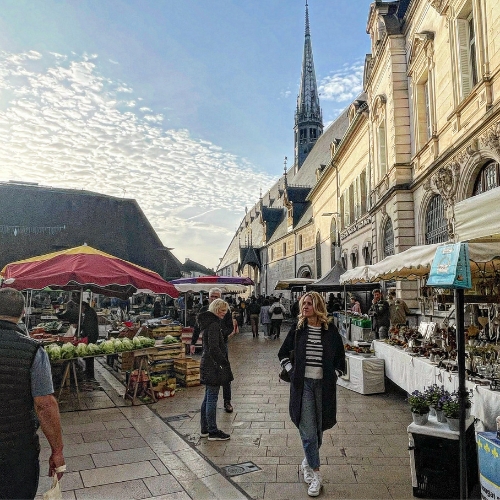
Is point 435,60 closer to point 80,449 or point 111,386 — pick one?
point 111,386

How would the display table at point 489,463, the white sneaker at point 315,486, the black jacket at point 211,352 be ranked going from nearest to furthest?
1. the display table at point 489,463
2. the white sneaker at point 315,486
3. the black jacket at point 211,352

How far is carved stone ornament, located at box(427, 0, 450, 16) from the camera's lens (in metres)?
12.3

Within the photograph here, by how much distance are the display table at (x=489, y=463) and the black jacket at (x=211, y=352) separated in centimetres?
301

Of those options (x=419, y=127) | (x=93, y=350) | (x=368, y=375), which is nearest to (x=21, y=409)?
(x=93, y=350)

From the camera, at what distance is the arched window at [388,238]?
58.0 feet

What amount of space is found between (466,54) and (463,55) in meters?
0.08

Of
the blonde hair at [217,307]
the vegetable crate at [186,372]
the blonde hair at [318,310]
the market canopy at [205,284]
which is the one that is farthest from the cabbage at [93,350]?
the market canopy at [205,284]

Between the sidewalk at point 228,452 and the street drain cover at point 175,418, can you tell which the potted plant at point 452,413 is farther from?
the street drain cover at point 175,418

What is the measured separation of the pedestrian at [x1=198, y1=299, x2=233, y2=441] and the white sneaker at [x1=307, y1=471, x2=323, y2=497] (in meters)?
1.83

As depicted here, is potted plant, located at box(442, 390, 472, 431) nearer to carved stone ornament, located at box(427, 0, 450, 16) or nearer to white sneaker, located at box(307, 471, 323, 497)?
white sneaker, located at box(307, 471, 323, 497)

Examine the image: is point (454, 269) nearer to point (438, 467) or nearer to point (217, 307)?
point (438, 467)

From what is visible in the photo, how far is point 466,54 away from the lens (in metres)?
11.8

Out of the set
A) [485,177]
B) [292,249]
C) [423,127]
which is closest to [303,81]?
[292,249]

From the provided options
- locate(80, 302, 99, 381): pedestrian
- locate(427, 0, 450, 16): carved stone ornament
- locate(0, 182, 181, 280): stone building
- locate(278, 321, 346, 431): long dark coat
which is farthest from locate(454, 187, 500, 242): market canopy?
locate(0, 182, 181, 280): stone building
